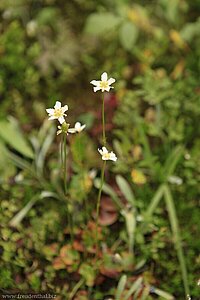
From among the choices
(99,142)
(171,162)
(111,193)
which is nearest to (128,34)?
(99,142)

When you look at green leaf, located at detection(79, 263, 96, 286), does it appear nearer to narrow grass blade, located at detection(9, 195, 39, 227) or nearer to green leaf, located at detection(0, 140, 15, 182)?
narrow grass blade, located at detection(9, 195, 39, 227)

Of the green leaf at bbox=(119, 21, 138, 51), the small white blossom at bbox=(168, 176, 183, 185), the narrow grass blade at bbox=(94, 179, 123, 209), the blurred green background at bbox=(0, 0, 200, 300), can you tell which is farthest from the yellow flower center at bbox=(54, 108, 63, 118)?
the green leaf at bbox=(119, 21, 138, 51)

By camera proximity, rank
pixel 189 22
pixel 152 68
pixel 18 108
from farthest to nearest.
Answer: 1. pixel 189 22
2. pixel 152 68
3. pixel 18 108

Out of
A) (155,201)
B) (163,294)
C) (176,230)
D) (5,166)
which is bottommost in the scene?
(163,294)

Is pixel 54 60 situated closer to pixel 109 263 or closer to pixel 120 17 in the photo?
pixel 120 17

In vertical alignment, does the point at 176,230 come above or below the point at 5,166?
below

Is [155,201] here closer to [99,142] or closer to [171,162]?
[171,162]

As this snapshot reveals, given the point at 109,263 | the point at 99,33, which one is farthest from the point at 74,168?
the point at 99,33
